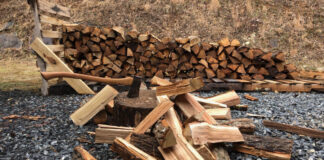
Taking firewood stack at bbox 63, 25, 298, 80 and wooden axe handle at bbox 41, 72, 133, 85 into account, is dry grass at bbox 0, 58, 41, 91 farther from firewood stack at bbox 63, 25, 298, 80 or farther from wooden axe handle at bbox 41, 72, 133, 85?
wooden axe handle at bbox 41, 72, 133, 85

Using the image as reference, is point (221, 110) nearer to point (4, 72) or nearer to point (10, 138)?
point (10, 138)

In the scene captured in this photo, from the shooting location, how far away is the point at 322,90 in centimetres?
552

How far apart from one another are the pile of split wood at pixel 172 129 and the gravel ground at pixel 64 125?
0.13 meters

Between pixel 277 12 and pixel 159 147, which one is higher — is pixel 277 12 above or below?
above

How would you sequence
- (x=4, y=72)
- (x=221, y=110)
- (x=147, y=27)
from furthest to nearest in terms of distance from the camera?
(x=147, y=27), (x=4, y=72), (x=221, y=110)

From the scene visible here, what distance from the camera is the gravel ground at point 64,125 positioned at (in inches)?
89.3

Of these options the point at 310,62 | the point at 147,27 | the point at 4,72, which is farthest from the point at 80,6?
the point at 310,62

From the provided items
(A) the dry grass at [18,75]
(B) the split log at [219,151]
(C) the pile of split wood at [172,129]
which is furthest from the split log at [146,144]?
(A) the dry grass at [18,75]

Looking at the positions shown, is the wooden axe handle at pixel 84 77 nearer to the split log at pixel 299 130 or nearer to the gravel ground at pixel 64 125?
the gravel ground at pixel 64 125

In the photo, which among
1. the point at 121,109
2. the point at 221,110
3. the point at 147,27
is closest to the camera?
the point at 121,109

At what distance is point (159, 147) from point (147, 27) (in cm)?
863

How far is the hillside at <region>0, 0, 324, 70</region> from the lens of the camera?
9757 mm

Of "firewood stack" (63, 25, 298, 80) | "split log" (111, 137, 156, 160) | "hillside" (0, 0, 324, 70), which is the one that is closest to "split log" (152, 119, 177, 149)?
"split log" (111, 137, 156, 160)

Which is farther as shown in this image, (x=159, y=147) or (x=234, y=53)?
(x=234, y=53)
